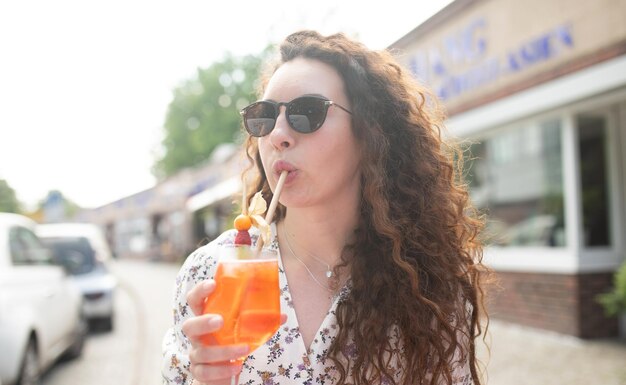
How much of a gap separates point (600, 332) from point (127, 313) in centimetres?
874

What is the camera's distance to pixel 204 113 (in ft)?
111

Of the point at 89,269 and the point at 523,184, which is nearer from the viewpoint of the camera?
the point at 523,184

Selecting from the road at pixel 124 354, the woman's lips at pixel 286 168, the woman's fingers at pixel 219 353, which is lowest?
the road at pixel 124 354

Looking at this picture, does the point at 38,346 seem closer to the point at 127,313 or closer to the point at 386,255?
the point at 386,255

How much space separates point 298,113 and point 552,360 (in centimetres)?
507

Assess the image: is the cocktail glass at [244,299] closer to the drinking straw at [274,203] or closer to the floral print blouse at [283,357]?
the drinking straw at [274,203]

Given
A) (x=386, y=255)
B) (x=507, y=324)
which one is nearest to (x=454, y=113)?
(x=507, y=324)

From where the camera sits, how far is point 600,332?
20.7 feet

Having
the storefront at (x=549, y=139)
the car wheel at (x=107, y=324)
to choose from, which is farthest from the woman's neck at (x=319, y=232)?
the car wheel at (x=107, y=324)

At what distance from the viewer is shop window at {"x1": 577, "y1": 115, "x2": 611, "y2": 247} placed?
6.59 meters

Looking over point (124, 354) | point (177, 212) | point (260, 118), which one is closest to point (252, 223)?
point (260, 118)

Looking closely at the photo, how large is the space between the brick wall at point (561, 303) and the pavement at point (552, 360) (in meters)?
0.12

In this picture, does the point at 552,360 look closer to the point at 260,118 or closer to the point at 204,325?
the point at 260,118

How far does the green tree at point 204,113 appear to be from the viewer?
106 ft
